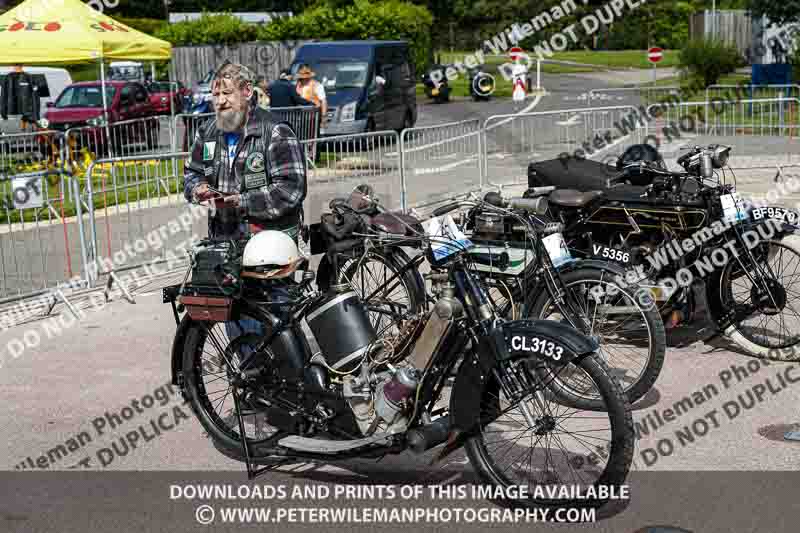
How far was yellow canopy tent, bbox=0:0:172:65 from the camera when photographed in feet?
57.6

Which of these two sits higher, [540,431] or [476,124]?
[476,124]

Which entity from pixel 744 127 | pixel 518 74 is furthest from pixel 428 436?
pixel 518 74

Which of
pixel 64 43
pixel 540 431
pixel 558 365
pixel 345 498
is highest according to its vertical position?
pixel 64 43

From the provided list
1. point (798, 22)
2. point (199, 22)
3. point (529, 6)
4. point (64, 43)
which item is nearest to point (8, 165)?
point (64, 43)

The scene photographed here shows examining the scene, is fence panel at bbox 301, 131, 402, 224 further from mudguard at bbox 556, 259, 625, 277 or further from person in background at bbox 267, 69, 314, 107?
person in background at bbox 267, 69, 314, 107

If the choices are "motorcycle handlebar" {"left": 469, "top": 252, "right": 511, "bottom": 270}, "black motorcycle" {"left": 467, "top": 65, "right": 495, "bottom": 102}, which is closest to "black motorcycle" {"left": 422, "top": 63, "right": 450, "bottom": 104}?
"black motorcycle" {"left": 467, "top": 65, "right": 495, "bottom": 102}

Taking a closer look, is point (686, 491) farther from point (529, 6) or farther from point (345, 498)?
point (529, 6)

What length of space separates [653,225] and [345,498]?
9.65 ft

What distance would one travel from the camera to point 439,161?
38.9 ft

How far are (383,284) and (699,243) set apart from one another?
1.94 metres

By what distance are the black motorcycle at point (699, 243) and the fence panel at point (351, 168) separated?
154 inches

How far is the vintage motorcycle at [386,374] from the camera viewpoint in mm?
4406

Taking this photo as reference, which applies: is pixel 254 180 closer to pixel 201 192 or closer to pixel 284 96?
pixel 201 192

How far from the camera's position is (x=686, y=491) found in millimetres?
4797
